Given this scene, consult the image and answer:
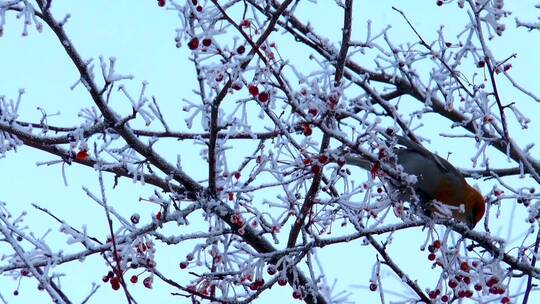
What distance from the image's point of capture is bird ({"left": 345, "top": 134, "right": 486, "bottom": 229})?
4578 millimetres

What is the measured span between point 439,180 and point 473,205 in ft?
1.24

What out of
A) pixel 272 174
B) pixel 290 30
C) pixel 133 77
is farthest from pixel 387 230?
pixel 290 30

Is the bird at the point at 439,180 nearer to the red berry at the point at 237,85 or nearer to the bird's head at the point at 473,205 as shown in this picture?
the bird's head at the point at 473,205

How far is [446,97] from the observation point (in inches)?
177

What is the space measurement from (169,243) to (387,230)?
3.05ft

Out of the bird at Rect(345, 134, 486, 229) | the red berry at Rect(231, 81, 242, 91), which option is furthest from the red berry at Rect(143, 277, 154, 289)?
the bird at Rect(345, 134, 486, 229)

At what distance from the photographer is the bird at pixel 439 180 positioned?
4.58 metres

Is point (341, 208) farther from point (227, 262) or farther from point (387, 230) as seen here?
point (227, 262)

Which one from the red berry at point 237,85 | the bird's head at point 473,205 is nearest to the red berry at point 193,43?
the red berry at point 237,85

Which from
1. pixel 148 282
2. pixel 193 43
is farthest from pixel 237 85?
pixel 148 282

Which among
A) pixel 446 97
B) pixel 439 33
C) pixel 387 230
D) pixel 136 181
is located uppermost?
pixel 439 33

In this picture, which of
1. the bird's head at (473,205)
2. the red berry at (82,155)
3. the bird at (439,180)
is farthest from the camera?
the bird's head at (473,205)

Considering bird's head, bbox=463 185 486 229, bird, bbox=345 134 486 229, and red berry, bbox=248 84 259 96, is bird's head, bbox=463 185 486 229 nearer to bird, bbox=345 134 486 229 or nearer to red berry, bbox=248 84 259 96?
bird, bbox=345 134 486 229

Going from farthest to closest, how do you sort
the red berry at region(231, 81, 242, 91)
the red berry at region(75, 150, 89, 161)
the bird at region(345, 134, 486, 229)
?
the bird at region(345, 134, 486, 229)
the red berry at region(75, 150, 89, 161)
the red berry at region(231, 81, 242, 91)
